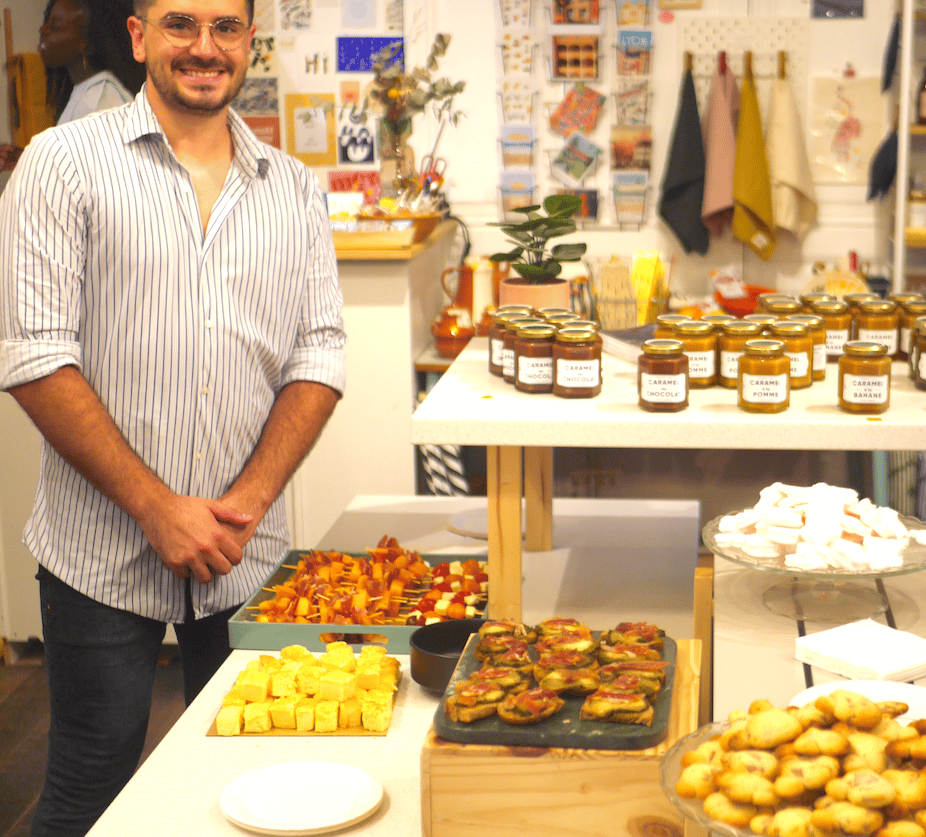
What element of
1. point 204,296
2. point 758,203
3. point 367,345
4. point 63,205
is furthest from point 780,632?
point 758,203

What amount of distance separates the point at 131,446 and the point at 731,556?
3.04 ft

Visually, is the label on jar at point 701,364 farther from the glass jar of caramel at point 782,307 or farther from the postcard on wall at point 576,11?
the postcard on wall at point 576,11

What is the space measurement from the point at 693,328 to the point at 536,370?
25 cm

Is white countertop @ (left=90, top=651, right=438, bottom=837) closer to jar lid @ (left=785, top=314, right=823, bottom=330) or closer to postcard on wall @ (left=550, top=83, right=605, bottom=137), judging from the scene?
jar lid @ (left=785, top=314, right=823, bottom=330)

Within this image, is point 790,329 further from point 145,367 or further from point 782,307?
point 145,367

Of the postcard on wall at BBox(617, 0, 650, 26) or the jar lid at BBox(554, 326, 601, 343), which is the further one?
the postcard on wall at BBox(617, 0, 650, 26)

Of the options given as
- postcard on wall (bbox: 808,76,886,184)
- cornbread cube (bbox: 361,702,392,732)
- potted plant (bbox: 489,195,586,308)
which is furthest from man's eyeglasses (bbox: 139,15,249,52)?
postcard on wall (bbox: 808,76,886,184)

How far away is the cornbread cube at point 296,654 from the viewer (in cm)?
160

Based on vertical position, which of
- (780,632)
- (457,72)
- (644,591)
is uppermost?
(457,72)

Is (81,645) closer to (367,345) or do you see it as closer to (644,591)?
(644,591)

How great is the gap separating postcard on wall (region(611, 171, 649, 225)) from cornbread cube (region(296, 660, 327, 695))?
3060 millimetres

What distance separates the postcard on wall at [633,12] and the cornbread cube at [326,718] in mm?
3328

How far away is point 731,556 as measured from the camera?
1.46 m

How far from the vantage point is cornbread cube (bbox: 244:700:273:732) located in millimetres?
1460
